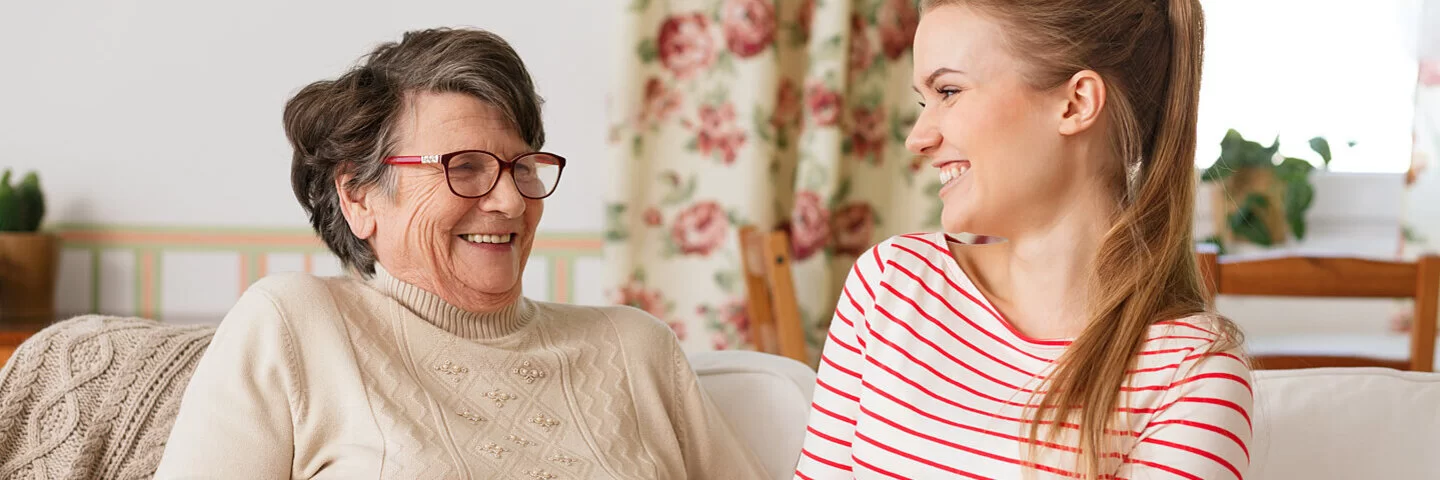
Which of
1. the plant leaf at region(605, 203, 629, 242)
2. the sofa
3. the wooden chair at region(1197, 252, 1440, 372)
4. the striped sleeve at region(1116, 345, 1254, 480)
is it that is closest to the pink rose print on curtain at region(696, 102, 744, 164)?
the plant leaf at region(605, 203, 629, 242)

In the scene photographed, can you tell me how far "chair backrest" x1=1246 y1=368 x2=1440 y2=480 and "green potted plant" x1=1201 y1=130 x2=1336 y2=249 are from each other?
1861mm

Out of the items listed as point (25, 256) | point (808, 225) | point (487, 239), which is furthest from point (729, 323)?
point (25, 256)

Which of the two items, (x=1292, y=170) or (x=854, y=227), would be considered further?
(x=1292, y=170)

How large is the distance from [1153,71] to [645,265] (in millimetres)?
1970

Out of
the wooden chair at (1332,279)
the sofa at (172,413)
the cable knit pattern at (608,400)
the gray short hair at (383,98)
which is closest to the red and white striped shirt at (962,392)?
the cable knit pattern at (608,400)

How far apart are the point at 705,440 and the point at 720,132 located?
1.49 metres

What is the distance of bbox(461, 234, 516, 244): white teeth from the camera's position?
147 cm

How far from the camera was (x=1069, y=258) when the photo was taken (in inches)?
46.6

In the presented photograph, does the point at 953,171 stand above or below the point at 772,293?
above

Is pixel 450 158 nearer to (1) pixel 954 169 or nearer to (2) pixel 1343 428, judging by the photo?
(1) pixel 954 169

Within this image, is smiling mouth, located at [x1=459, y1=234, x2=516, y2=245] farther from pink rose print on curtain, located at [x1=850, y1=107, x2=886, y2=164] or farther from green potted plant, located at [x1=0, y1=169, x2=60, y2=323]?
green potted plant, located at [x1=0, y1=169, x2=60, y2=323]

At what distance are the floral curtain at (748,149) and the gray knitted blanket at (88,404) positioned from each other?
1536 millimetres

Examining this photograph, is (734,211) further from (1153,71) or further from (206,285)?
(1153,71)

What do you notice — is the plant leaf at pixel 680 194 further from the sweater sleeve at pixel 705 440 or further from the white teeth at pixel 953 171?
the white teeth at pixel 953 171
